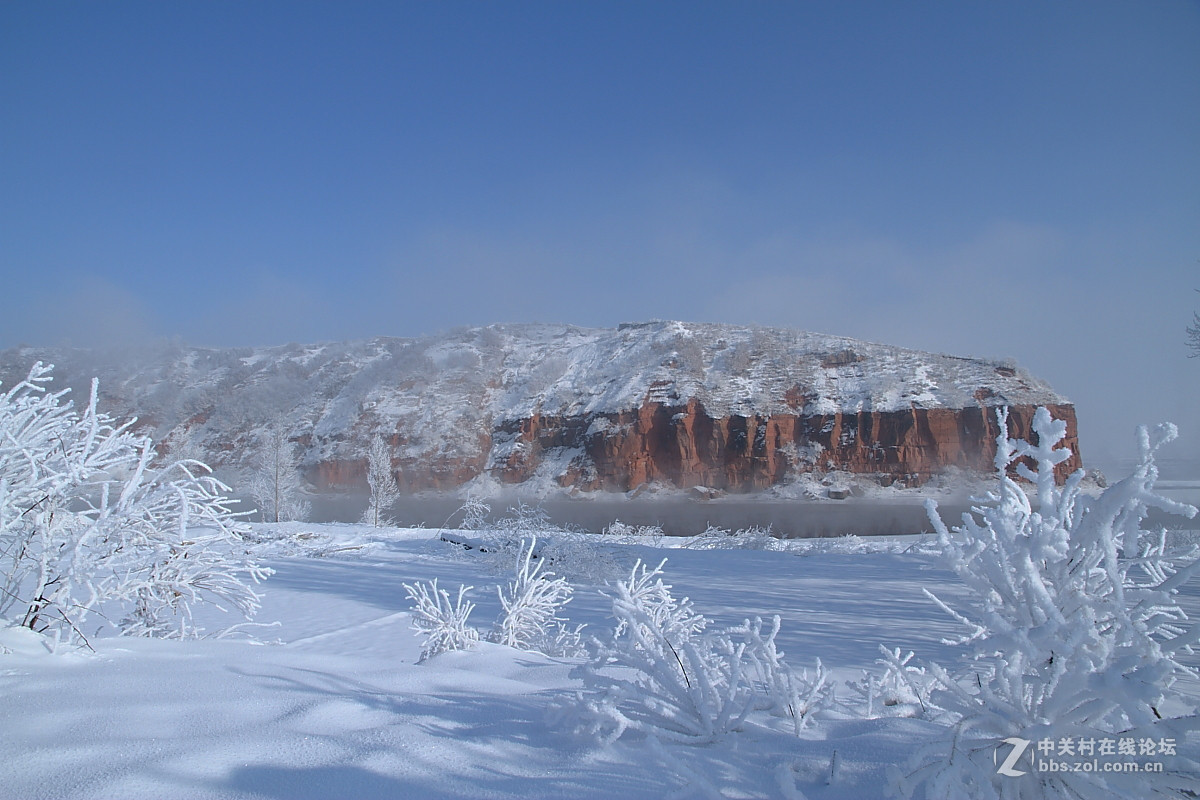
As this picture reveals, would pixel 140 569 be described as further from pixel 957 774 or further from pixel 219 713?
pixel 957 774

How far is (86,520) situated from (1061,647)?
188 inches

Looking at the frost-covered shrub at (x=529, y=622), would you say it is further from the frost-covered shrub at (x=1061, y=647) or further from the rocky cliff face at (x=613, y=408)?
the rocky cliff face at (x=613, y=408)

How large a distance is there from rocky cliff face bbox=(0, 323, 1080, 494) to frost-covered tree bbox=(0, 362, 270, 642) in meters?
45.8

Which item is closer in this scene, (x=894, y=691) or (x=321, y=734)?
(x=321, y=734)

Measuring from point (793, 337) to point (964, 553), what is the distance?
63498 millimetres

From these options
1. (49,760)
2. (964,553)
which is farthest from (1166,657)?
(49,760)

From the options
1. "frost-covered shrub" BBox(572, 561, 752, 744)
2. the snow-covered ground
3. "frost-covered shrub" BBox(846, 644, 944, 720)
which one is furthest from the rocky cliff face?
the snow-covered ground

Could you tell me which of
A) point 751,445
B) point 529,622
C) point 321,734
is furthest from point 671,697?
point 751,445

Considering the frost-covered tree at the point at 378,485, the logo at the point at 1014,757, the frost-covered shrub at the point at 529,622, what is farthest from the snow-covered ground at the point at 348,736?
the frost-covered tree at the point at 378,485

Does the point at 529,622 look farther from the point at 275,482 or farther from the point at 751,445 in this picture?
the point at 751,445

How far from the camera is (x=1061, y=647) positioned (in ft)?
5.00

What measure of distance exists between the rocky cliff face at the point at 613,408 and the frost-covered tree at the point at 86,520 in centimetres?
4579

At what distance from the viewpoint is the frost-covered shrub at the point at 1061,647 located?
1.43m

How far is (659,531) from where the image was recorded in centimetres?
2777
